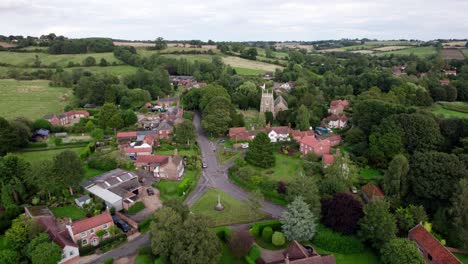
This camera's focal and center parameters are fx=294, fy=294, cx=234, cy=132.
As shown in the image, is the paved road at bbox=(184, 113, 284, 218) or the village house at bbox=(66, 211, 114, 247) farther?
the paved road at bbox=(184, 113, 284, 218)

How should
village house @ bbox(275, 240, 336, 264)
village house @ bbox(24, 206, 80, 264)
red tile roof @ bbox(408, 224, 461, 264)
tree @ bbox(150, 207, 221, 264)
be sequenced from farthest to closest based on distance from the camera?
village house @ bbox(24, 206, 80, 264) < red tile roof @ bbox(408, 224, 461, 264) < village house @ bbox(275, 240, 336, 264) < tree @ bbox(150, 207, 221, 264)

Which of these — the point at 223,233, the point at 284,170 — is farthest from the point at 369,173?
the point at 223,233

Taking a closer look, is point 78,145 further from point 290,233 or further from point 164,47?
point 164,47

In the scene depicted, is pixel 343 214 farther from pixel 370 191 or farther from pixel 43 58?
pixel 43 58

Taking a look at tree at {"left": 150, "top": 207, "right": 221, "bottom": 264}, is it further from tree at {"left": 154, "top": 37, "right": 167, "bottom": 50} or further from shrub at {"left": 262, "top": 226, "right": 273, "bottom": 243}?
tree at {"left": 154, "top": 37, "right": 167, "bottom": 50}

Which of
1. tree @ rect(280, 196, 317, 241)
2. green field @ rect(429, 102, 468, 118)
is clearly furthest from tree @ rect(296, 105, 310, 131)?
tree @ rect(280, 196, 317, 241)

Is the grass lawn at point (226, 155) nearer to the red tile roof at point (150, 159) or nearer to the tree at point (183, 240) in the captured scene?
the red tile roof at point (150, 159)

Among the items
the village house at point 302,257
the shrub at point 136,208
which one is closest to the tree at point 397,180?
the village house at point 302,257
